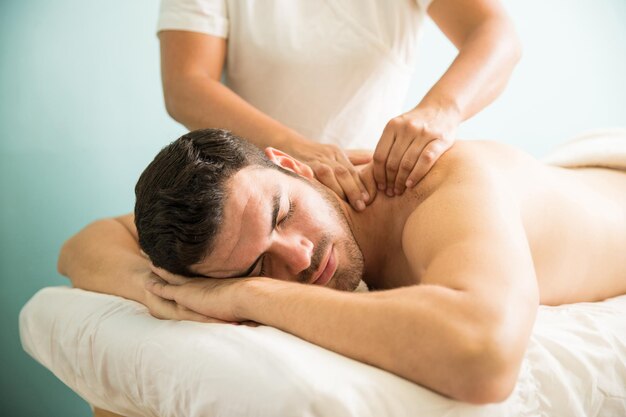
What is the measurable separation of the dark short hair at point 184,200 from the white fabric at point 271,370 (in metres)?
0.13

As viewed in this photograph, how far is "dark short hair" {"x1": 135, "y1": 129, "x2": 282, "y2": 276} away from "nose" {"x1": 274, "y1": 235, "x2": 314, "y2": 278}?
4.6 inches

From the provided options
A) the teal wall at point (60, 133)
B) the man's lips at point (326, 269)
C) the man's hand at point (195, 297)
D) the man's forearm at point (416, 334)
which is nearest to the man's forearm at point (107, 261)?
the man's hand at point (195, 297)

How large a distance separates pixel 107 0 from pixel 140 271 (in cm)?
133

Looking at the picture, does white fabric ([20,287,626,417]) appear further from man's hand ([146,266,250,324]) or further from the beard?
the beard

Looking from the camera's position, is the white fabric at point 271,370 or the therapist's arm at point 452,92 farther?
the therapist's arm at point 452,92

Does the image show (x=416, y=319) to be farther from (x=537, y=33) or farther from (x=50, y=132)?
(x=537, y=33)

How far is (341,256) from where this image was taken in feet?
4.08

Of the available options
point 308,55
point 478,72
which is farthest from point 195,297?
point 308,55

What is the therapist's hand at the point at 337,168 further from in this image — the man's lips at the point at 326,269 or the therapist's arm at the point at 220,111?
the man's lips at the point at 326,269

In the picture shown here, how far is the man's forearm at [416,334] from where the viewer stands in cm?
82

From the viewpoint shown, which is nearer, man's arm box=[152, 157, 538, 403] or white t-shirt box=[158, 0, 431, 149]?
man's arm box=[152, 157, 538, 403]

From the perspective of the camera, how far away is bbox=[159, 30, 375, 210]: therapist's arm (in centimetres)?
142

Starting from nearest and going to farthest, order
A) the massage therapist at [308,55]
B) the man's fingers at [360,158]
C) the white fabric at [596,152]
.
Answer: the man's fingers at [360,158], the white fabric at [596,152], the massage therapist at [308,55]

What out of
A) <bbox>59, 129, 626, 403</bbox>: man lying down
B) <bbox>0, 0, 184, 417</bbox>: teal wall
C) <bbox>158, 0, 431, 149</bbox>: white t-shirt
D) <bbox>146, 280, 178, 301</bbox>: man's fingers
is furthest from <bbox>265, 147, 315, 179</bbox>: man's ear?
<bbox>0, 0, 184, 417</bbox>: teal wall
